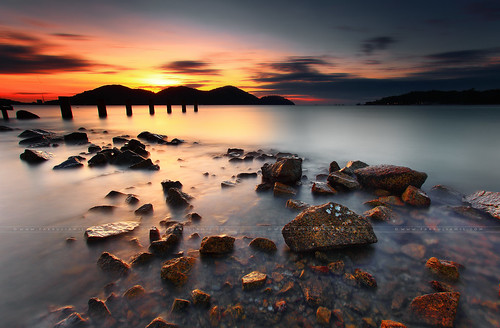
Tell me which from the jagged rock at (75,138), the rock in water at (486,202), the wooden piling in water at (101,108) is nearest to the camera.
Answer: the rock in water at (486,202)

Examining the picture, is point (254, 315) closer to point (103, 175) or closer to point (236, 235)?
point (236, 235)

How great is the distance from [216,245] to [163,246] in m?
0.83

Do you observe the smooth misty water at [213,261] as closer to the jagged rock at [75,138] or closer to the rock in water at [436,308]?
the rock in water at [436,308]

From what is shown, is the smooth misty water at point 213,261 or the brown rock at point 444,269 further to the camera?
the brown rock at point 444,269

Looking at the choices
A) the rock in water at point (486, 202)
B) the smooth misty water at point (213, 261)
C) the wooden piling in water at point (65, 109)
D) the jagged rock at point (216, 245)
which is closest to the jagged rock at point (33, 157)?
the smooth misty water at point (213, 261)

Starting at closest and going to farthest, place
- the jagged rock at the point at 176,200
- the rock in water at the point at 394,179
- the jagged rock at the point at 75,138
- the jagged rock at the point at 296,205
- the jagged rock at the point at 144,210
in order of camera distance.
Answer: the jagged rock at the point at 144,210 < the jagged rock at the point at 296,205 < the jagged rock at the point at 176,200 < the rock in water at the point at 394,179 < the jagged rock at the point at 75,138

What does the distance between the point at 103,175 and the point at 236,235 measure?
5.83 meters

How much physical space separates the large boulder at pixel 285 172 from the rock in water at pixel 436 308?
4.08 m

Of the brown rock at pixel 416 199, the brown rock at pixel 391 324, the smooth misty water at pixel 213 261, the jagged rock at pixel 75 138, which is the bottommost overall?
the jagged rock at pixel 75 138

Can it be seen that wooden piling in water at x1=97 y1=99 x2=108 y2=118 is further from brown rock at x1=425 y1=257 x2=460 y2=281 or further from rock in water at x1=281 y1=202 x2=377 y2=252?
brown rock at x1=425 y1=257 x2=460 y2=281

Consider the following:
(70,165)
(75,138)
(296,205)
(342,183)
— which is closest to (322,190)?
(342,183)

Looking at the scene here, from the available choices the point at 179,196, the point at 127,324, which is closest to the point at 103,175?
the point at 179,196

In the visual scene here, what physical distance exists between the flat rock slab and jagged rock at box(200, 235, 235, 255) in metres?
1.63

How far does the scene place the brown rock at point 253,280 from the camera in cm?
295
